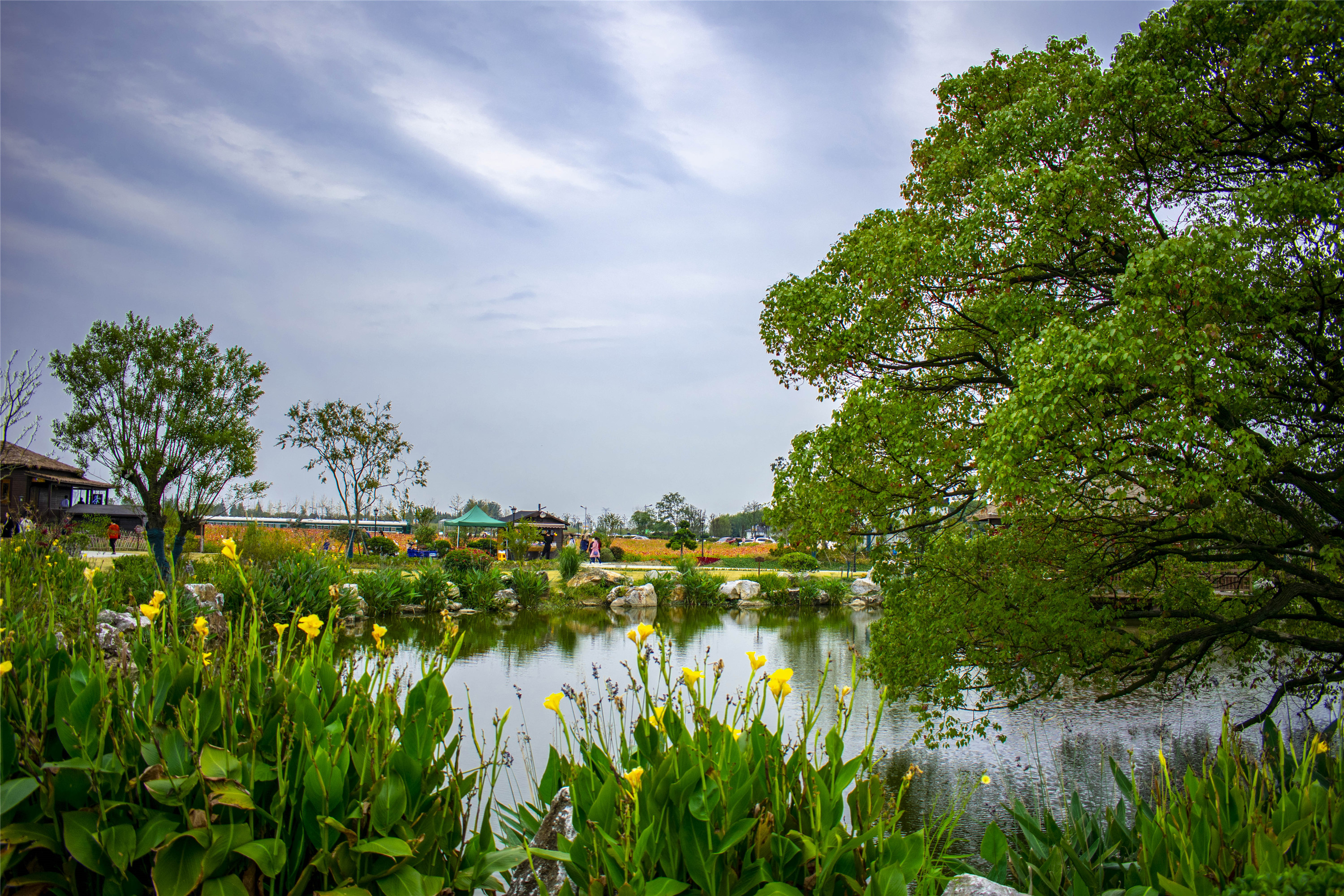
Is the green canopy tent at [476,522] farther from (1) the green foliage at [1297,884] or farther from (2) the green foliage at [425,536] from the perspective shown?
(1) the green foliage at [1297,884]

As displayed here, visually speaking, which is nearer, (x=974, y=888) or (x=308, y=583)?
(x=974, y=888)

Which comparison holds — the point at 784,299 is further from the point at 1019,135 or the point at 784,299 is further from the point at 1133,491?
the point at 1133,491

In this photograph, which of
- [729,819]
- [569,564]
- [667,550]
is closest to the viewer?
[729,819]

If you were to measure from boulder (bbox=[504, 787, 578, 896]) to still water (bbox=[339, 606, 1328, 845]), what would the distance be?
39cm

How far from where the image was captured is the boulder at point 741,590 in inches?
848

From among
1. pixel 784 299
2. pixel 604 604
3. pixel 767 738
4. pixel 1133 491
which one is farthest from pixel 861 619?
pixel 767 738

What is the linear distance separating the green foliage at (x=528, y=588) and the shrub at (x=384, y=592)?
2.76 meters

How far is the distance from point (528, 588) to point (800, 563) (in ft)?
41.8

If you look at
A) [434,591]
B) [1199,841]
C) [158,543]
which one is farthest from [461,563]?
[1199,841]

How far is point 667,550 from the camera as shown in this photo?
37.4 m

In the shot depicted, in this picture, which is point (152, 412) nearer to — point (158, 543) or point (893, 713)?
point (158, 543)

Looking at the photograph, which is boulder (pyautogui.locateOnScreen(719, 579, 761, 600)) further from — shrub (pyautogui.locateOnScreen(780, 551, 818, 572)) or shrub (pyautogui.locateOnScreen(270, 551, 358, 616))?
shrub (pyautogui.locateOnScreen(270, 551, 358, 616))

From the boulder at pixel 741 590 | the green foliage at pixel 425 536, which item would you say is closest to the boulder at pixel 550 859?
the boulder at pixel 741 590

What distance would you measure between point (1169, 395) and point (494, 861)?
473 centimetres
